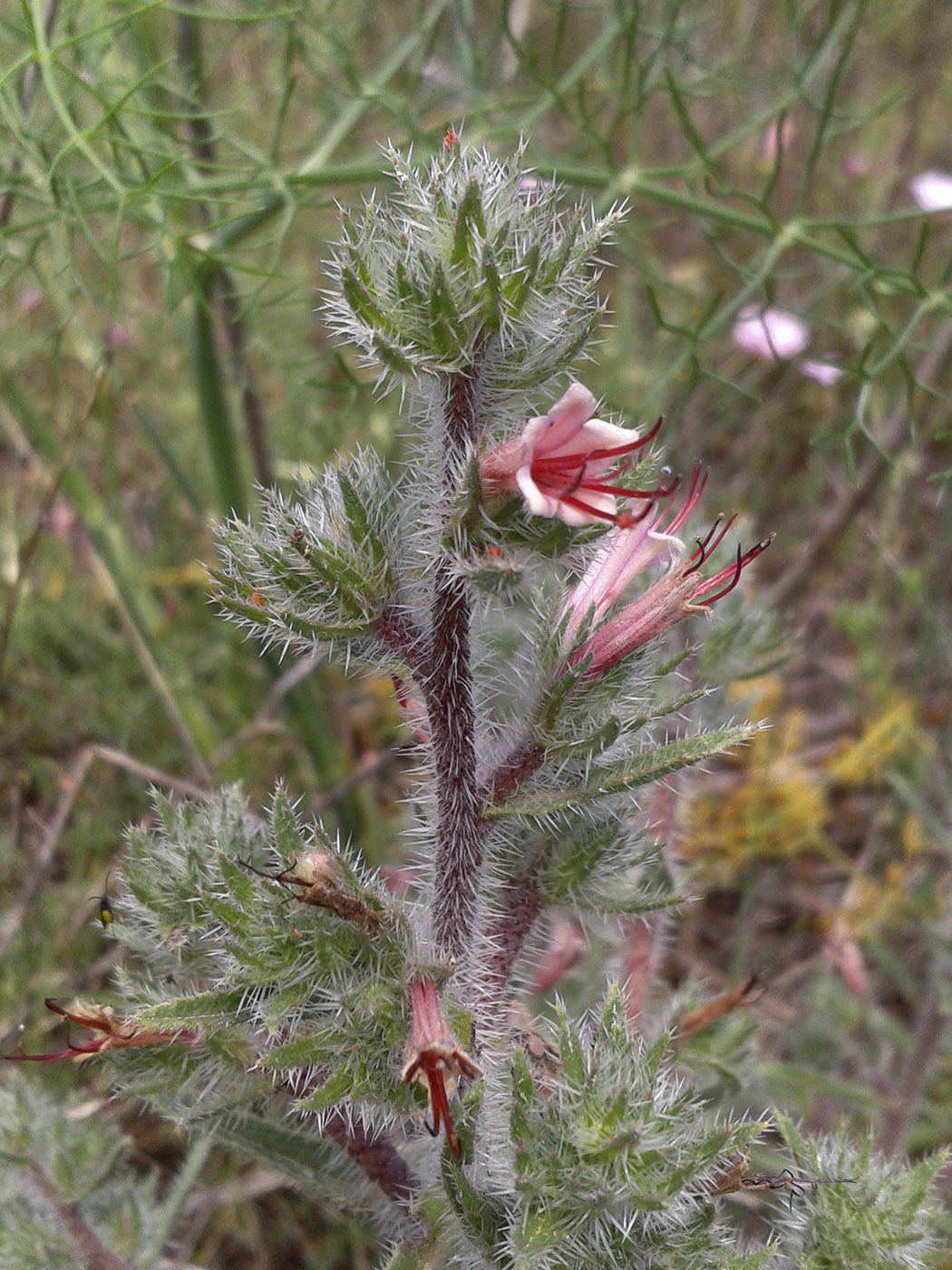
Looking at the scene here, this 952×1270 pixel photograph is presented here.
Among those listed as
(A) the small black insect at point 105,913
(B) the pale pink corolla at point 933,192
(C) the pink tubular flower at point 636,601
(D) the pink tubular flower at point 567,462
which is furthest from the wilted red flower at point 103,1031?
(B) the pale pink corolla at point 933,192

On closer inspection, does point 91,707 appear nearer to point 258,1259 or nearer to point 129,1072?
point 258,1259

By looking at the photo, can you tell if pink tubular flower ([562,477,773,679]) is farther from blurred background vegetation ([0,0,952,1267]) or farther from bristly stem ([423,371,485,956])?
blurred background vegetation ([0,0,952,1267])

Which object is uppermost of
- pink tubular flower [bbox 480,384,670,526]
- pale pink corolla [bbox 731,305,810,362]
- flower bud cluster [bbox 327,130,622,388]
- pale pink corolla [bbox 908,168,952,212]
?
flower bud cluster [bbox 327,130,622,388]

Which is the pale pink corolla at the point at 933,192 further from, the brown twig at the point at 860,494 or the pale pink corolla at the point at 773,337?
the pale pink corolla at the point at 773,337

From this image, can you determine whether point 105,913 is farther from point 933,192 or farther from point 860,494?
point 933,192

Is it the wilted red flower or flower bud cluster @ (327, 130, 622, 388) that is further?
the wilted red flower

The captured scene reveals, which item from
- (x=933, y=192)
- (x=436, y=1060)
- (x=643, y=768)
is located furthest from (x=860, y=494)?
(x=436, y=1060)

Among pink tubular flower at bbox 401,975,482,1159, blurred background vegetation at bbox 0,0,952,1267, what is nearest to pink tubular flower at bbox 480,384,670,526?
pink tubular flower at bbox 401,975,482,1159

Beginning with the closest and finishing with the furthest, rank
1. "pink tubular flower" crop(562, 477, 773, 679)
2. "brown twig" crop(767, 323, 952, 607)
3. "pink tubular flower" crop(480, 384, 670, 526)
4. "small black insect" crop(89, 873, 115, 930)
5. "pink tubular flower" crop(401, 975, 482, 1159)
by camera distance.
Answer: "pink tubular flower" crop(480, 384, 670, 526) < "pink tubular flower" crop(401, 975, 482, 1159) < "pink tubular flower" crop(562, 477, 773, 679) < "small black insect" crop(89, 873, 115, 930) < "brown twig" crop(767, 323, 952, 607)
